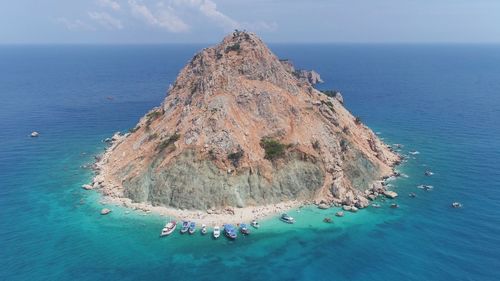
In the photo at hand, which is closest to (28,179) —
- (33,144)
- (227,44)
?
(33,144)

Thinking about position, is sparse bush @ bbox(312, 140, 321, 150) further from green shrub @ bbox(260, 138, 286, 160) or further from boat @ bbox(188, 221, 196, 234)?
boat @ bbox(188, 221, 196, 234)

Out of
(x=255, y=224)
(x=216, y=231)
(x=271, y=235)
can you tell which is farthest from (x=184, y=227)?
(x=271, y=235)

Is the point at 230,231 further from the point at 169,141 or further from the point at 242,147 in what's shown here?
the point at 169,141

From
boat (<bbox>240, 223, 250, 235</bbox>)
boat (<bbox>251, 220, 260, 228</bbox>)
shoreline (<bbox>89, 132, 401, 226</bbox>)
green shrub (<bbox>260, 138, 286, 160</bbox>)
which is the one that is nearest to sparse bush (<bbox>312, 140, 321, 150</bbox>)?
green shrub (<bbox>260, 138, 286, 160</bbox>)

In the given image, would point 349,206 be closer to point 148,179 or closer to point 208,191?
point 208,191

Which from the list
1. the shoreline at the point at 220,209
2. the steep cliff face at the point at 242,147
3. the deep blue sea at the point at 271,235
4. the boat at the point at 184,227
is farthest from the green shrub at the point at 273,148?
the boat at the point at 184,227

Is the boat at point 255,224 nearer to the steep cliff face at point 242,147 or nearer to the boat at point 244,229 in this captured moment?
the boat at point 244,229
